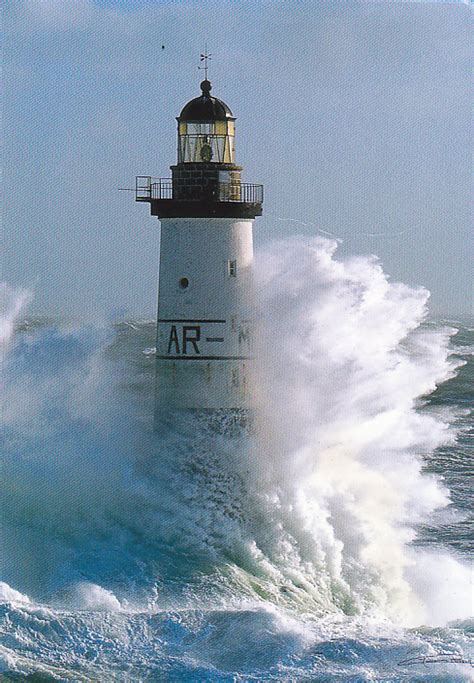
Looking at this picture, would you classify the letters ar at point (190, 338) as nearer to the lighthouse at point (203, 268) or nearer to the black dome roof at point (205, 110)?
the lighthouse at point (203, 268)

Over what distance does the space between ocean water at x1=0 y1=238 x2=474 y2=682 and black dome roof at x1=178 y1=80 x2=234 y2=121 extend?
3162mm

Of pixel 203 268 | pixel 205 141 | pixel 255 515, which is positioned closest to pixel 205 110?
pixel 205 141

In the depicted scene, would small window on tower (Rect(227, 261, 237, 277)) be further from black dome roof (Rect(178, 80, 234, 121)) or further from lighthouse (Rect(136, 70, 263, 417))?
black dome roof (Rect(178, 80, 234, 121))

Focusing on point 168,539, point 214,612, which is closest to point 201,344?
point 168,539

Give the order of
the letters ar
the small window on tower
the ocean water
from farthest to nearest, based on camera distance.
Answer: the small window on tower
the letters ar
the ocean water

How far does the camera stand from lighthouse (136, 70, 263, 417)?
1065 inches

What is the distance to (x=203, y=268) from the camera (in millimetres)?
27062

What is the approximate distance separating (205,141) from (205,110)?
57 cm

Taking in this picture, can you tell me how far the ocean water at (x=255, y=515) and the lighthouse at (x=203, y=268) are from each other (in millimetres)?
753

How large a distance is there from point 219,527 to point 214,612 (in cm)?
436

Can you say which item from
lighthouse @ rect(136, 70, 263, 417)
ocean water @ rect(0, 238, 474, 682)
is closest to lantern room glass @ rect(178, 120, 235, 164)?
lighthouse @ rect(136, 70, 263, 417)

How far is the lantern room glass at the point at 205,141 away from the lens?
→ 1073 inches

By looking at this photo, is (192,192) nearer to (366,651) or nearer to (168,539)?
(168,539)

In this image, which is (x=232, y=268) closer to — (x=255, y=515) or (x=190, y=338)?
(x=190, y=338)
